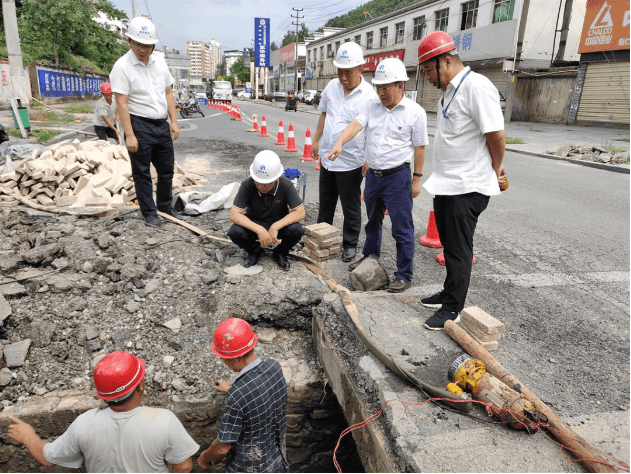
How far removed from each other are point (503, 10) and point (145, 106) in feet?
88.4

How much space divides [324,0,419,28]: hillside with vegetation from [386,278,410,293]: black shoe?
193 ft

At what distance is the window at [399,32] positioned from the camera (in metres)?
36.4

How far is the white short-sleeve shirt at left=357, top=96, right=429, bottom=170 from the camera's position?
3.69 metres

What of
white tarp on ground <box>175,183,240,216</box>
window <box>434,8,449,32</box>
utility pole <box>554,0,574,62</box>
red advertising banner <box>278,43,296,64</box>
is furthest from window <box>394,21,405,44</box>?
white tarp on ground <box>175,183,240,216</box>

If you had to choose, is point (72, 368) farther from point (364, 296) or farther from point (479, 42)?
point (479, 42)

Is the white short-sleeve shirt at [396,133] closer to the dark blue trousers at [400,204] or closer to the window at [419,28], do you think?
the dark blue trousers at [400,204]

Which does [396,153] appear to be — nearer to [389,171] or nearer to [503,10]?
[389,171]

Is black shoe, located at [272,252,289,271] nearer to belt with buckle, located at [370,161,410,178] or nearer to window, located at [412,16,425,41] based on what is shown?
belt with buckle, located at [370,161,410,178]

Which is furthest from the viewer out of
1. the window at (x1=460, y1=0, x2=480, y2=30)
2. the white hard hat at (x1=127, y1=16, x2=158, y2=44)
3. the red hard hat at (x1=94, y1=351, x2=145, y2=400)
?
the window at (x1=460, y1=0, x2=480, y2=30)

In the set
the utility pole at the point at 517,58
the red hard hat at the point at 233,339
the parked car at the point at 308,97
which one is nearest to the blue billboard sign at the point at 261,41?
the parked car at the point at 308,97

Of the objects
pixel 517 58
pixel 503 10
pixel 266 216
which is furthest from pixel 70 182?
pixel 503 10

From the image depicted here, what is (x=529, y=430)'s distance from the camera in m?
2.21

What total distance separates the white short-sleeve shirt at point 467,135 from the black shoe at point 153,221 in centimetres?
316

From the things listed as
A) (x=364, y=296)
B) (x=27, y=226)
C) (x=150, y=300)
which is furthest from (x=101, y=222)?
(x=364, y=296)
